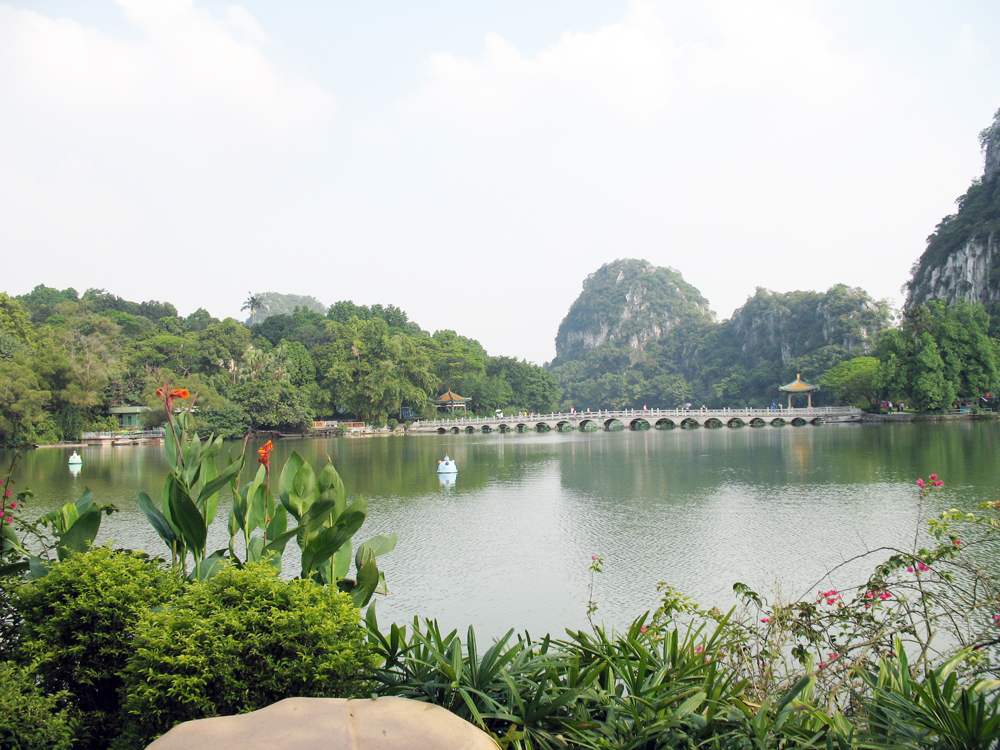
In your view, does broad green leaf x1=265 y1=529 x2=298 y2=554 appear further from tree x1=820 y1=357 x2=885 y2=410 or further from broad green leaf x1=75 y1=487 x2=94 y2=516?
tree x1=820 y1=357 x2=885 y2=410

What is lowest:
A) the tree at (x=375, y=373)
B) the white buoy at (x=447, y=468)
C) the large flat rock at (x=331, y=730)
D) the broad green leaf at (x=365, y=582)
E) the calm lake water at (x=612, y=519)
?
the calm lake water at (x=612, y=519)

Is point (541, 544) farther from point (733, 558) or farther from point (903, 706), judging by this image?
point (903, 706)

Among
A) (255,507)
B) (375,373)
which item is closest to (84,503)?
(255,507)

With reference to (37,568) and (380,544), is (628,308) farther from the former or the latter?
(37,568)

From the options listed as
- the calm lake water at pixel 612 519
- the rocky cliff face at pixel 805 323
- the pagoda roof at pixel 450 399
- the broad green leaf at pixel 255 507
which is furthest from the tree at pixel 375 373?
the broad green leaf at pixel 255 507

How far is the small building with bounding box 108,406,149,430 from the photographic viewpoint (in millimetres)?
41281

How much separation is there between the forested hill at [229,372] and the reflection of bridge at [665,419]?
2.73 m

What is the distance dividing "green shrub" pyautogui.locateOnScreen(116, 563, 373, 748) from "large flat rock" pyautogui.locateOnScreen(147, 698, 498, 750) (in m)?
0.34

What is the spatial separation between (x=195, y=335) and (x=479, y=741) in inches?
2170

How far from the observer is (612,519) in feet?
42.0

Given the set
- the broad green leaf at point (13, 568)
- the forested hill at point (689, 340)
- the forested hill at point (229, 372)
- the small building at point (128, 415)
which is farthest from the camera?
the forested hill at point (689, 340)

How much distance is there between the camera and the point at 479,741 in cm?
203

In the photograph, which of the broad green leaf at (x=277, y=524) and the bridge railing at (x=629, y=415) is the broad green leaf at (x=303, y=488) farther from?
the bridge railing at (x=629, y=415)

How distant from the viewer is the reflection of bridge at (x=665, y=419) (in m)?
49.1
